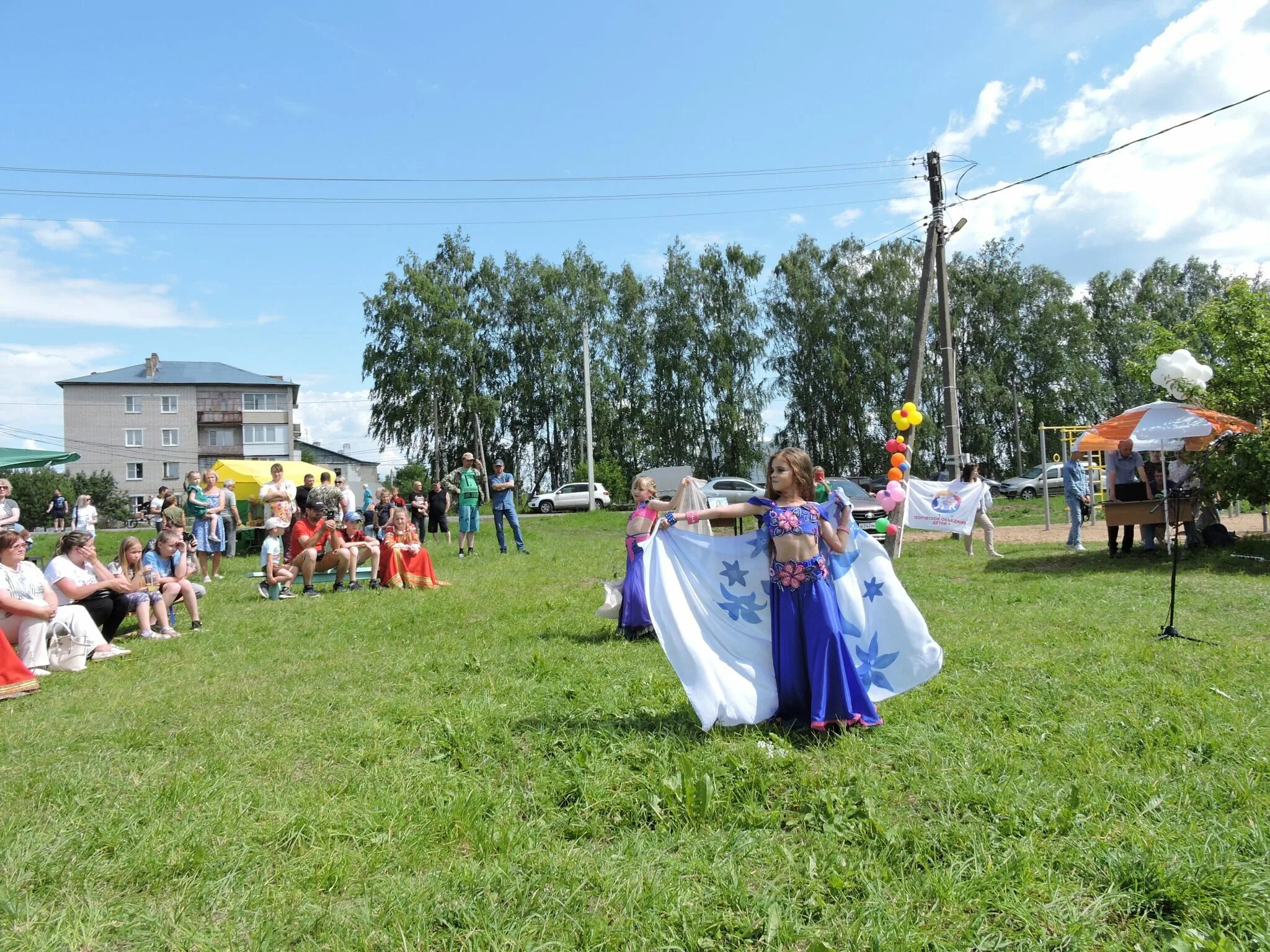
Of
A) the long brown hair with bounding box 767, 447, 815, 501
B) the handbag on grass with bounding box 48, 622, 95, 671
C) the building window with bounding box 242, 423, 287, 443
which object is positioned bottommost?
the handbag on grass with bounding box 48, 622, 95, 671

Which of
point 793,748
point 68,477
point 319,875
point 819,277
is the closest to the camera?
point 319,875

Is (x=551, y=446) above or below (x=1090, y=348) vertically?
below

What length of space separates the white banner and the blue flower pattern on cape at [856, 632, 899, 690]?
10.3 metres

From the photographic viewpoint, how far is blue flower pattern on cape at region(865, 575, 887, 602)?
5.24 m

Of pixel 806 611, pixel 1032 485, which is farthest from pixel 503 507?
pixel 1032 485

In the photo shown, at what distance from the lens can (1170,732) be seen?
4746 mm

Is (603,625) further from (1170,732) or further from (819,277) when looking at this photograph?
(819,277)

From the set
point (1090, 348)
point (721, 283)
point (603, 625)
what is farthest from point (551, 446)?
point (603, 625)

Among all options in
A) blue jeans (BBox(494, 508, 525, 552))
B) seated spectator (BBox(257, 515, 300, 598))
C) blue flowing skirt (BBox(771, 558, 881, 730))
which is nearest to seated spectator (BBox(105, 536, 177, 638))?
seated spectator (BBox(257, 515, 300, 598))

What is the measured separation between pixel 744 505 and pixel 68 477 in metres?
66.0

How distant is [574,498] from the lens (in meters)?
42.7

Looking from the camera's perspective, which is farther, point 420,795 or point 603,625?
point 603,625

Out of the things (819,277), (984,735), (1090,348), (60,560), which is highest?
(819,277)

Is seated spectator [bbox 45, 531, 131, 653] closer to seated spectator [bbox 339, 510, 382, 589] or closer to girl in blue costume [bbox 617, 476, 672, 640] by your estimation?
Answer: seated spectator [bbox 339, 510, 382, 589]
